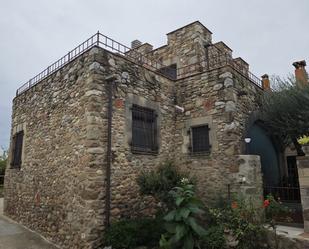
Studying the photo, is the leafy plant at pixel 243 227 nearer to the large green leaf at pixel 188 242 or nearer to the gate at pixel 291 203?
the large green leaf at pixel 188 242

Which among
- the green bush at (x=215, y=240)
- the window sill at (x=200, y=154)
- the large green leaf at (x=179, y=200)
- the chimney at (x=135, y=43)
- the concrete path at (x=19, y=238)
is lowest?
the concrete path at (x=19, y=238)

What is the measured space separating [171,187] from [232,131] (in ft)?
7.53

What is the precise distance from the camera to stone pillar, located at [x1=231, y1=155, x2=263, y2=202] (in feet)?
21.1

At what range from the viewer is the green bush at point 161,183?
586cm

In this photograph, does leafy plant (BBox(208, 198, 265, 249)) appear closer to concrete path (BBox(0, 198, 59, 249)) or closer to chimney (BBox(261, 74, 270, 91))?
concrete path (BBox(0, 198, 59, 249))

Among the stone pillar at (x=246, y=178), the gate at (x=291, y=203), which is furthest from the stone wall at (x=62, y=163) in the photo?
the gate at (x=291, y=203)

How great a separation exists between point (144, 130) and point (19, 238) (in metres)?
4.56

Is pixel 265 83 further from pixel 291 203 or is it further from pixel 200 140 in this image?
pixel 291 203

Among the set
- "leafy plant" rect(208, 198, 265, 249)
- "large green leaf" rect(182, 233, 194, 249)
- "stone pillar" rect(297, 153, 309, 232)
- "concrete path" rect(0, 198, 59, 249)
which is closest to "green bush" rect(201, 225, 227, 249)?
"leafy plant" rect(208, 198, 265, 249)

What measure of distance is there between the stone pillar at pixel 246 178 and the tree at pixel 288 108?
2.07 meters

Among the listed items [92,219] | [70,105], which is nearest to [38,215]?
[92,219]

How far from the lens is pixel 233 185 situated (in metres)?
6.57

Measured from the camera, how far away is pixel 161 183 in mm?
5859

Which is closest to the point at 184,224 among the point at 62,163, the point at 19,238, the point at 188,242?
the point at 188,242
